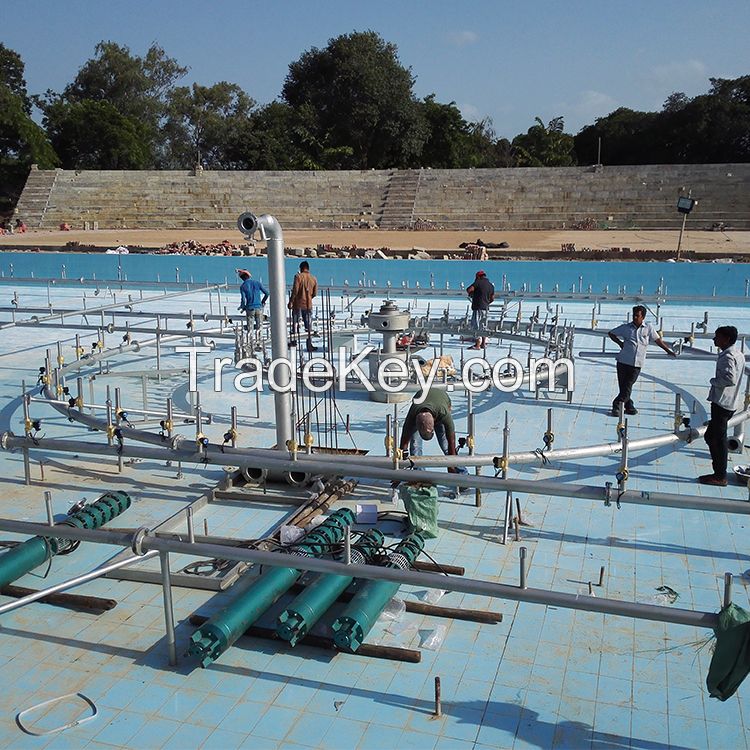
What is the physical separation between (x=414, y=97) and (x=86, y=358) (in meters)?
47.7

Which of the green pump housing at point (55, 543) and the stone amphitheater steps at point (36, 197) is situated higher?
the stone amphitheater steps at point (36, 197)

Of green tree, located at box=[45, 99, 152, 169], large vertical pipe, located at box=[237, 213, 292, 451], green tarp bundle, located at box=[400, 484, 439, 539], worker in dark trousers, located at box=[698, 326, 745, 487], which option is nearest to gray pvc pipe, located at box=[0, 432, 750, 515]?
green tarp bundle, located at box=[400, 484, 439, 539]

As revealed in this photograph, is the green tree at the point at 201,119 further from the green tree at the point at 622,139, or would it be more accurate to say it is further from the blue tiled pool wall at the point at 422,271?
the blue tiled pool wall at the point at 422,271

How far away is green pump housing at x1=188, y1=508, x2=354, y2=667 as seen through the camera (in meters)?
4.51

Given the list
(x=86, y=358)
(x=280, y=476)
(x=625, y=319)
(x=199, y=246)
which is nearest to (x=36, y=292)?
(x=199, y=246)

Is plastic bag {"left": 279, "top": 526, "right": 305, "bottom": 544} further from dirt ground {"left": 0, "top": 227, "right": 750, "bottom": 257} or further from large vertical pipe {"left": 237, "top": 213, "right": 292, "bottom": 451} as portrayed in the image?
dirt ground {"left": 0, "top": 227, "right": 750, "bottom": 257}

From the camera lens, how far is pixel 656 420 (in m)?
9.30

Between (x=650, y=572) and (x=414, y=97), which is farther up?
(x=414, y=97)

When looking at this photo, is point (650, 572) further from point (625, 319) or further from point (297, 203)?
point (297, 203)

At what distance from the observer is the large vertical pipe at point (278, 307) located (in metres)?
6.88

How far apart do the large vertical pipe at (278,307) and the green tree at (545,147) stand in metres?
45.6

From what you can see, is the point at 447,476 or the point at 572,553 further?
the point at 572,553

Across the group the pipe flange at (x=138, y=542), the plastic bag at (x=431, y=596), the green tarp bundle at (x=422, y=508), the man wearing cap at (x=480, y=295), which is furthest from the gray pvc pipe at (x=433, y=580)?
the man wearing cap at (x=480, y=295)

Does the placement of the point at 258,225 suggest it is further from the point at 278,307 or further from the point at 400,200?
the point at 400,200
